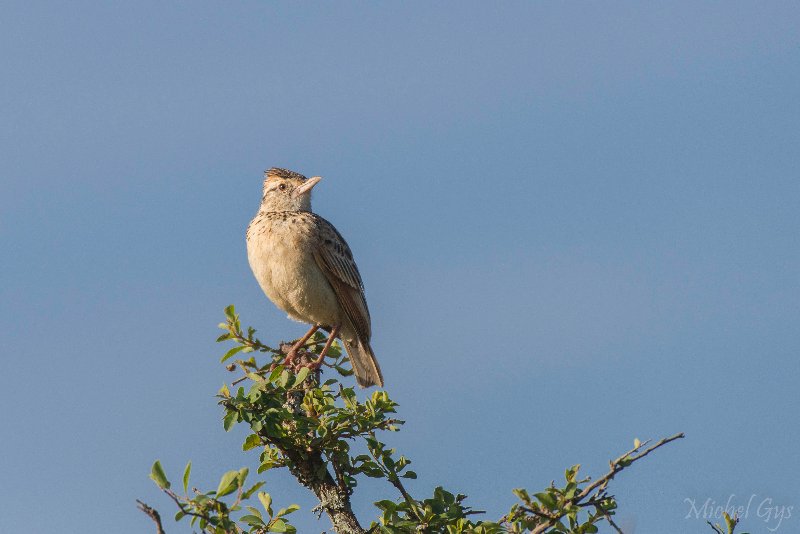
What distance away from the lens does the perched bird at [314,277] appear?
10023 mm

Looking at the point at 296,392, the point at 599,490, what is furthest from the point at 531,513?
the point at 296,392

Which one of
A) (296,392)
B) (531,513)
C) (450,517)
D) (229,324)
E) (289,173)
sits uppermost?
(289,173)

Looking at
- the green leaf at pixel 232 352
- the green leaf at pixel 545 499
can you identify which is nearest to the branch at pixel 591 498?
the green leaf at pixel 545 499

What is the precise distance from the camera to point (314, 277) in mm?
10133

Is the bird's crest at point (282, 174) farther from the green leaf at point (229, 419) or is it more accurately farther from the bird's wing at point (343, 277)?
the green leaf at point (229, 419)

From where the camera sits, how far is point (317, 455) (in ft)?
22.5

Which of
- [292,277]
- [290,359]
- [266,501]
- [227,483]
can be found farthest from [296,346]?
[227,483]

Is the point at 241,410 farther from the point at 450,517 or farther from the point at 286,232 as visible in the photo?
the point at 286,232

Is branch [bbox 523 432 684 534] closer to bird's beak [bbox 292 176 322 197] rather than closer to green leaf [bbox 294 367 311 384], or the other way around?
green leaf [bbox 294 367 311 384]

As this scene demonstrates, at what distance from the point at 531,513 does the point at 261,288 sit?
5.42 m

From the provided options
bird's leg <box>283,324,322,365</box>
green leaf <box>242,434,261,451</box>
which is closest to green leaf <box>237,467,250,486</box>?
green leaf <box>242,434,261,451</box>

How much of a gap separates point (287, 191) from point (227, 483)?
653cm

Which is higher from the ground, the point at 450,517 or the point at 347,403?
the point at 347,403

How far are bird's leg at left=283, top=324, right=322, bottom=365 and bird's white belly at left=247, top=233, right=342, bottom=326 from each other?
102 millimetres
